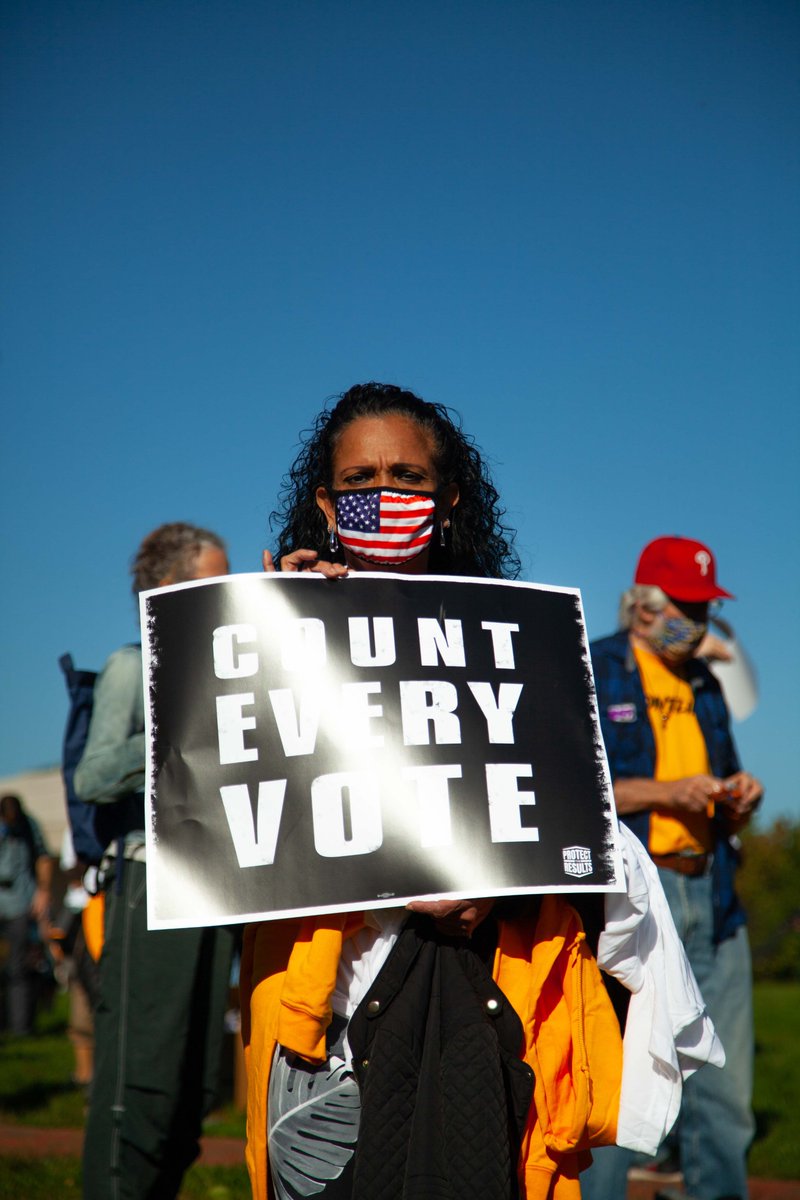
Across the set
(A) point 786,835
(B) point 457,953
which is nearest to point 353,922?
(B) point 457,953

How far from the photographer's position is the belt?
4293 mm

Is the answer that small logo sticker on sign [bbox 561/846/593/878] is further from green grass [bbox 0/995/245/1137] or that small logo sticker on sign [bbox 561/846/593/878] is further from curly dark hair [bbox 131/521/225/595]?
green grass [bbox 0/995/245/1137]

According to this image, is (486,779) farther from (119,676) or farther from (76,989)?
(76,989)

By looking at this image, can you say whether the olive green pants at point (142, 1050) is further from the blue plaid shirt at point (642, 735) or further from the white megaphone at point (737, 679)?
the white megaphone at point (737, 679)

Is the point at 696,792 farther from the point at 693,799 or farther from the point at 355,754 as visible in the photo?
the point at 355,754

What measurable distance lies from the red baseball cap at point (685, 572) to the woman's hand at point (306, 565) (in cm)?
235

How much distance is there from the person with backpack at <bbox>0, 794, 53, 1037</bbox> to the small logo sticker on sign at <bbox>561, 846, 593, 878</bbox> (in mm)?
9330

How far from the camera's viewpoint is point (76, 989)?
793 centimetres

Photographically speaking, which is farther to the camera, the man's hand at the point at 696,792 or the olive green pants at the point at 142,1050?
the man's hand at the point at 696,792

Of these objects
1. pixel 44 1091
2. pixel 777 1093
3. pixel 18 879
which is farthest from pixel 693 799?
pixel 18 879

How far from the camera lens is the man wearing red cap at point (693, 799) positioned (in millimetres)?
4258

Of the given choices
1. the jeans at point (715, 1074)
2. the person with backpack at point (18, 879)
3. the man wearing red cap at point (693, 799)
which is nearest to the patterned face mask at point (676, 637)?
the man wearing red cap at point (693, 799)

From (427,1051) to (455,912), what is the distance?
0.78 ft

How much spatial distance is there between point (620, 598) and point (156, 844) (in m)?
3.84
